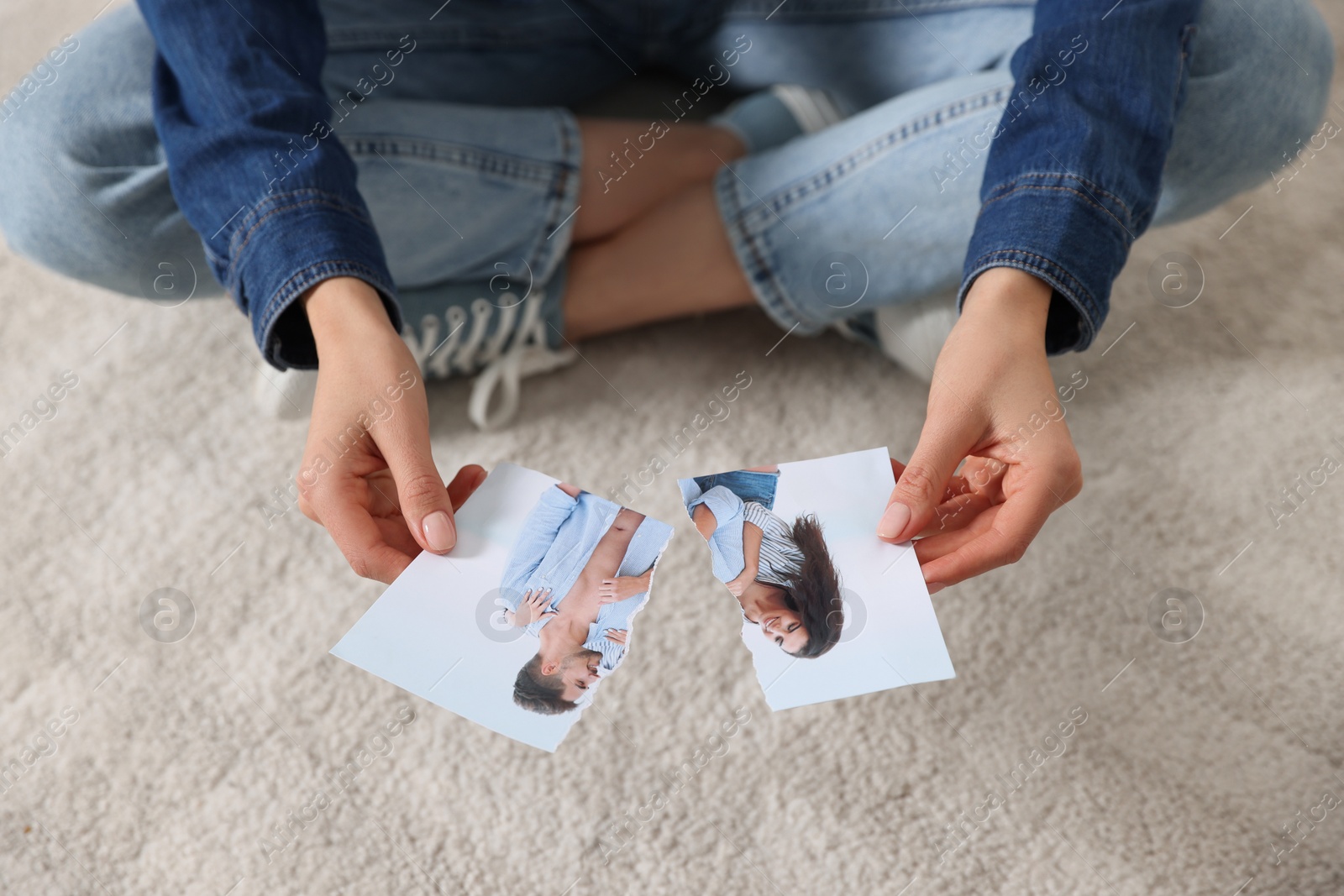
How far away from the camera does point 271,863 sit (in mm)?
657

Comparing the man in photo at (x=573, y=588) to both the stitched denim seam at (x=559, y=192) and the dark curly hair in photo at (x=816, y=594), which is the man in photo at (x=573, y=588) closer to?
the dark curly hair in photo at (x=816, y=594)

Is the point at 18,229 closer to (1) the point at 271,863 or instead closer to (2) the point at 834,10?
(1) the point at 271,863

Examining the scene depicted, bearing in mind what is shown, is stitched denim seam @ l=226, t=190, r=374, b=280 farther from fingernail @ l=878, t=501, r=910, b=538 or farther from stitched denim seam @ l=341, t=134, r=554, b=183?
fingernail @ l=878, t=501, r=910, b=538

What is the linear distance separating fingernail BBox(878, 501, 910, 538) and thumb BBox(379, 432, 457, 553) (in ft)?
0.87

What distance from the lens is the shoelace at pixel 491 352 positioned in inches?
33.2

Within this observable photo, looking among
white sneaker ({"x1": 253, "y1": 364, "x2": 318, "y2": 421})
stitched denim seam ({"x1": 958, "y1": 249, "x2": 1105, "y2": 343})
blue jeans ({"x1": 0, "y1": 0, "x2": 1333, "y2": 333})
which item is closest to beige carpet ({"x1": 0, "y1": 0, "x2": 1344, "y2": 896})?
white sneaker ({"x1": 253, "y1": 364, "x2": 318, "y2": 421})

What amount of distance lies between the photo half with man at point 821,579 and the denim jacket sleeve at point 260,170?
268mm

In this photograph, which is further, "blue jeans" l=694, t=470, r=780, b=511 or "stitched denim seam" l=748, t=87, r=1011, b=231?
"stitched denim seam" l=748, t=87, r=1011, b=231

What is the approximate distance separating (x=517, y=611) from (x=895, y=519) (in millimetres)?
239

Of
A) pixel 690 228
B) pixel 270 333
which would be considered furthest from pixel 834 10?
pixel 270 333

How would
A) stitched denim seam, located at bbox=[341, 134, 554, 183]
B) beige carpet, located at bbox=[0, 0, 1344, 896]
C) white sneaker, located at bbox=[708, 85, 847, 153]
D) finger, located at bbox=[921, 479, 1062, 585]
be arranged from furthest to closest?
white sneaker, located at bbox=[708, 85, 847, 153] → stitched denim seam, located at bbox=[341, 134, 554, 183] → beige carpet, located at bbox=[0, 0, 1344, 896] → finger, located at bbox=[921, 479, 1062, 585]

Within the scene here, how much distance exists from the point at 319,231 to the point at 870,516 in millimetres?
395

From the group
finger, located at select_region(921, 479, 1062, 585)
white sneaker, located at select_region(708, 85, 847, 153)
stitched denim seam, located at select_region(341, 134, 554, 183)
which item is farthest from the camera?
white sneaker, located at select_region(708, 85, 847, 153)

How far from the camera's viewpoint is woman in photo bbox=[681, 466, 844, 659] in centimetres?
57
